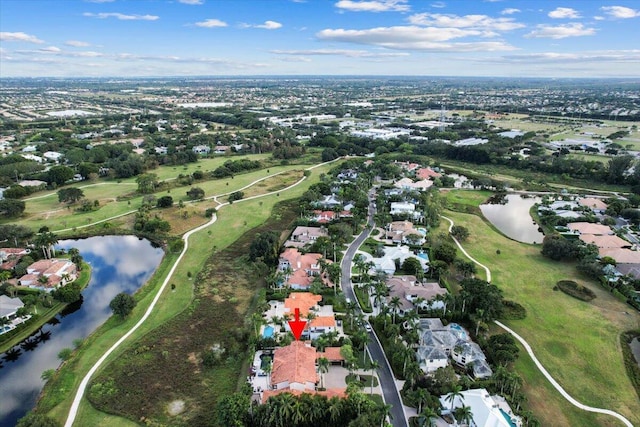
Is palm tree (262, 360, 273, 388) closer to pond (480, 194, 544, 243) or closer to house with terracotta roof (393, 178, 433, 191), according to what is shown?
pond (480, 194, 544, 243)

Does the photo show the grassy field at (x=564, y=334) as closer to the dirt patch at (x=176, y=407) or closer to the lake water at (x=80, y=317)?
the dirt patch at (x=176, y=407)

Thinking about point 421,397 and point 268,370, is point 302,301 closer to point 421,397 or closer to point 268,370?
point 268,370

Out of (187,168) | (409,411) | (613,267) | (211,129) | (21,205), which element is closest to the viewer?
(409,411)

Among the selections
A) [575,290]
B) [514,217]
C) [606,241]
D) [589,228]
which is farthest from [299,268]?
[589,228]

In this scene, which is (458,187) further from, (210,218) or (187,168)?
(187,168)

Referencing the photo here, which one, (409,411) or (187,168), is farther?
(187,168)

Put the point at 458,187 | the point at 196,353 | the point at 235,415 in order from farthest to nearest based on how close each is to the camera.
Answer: the point at 458,187 → the point at 196,353 → the point at 235,415

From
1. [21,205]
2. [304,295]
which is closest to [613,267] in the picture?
[304,295]

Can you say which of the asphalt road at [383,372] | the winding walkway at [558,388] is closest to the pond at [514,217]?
the winding walkway at [558,388]
